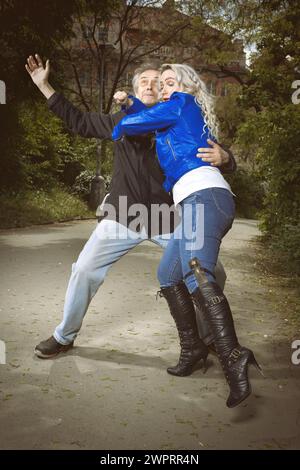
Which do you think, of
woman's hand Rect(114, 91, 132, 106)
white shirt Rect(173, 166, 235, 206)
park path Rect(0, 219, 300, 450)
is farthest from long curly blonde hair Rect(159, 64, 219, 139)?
park path Rect(0, 219, 300, 450)

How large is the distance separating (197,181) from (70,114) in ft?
3.44

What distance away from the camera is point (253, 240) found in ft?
48.3

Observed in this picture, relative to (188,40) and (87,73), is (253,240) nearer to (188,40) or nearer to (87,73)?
(188,40)

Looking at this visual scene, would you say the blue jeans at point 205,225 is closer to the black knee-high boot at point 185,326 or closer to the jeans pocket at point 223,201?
the jeans pocket at point 223,201

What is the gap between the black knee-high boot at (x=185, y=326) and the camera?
13.1ft

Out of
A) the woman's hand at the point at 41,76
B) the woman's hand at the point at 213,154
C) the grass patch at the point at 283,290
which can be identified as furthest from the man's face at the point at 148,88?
the grass patch at the point at 283,290

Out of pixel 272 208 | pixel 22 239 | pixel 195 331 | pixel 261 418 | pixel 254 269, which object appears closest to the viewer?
pixel 261 418

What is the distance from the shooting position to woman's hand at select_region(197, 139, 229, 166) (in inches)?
137

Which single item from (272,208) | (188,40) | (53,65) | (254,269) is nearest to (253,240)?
(272,208)

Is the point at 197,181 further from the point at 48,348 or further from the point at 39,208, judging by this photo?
the point at 39,208

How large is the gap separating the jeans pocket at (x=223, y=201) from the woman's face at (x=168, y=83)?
0.72 m
